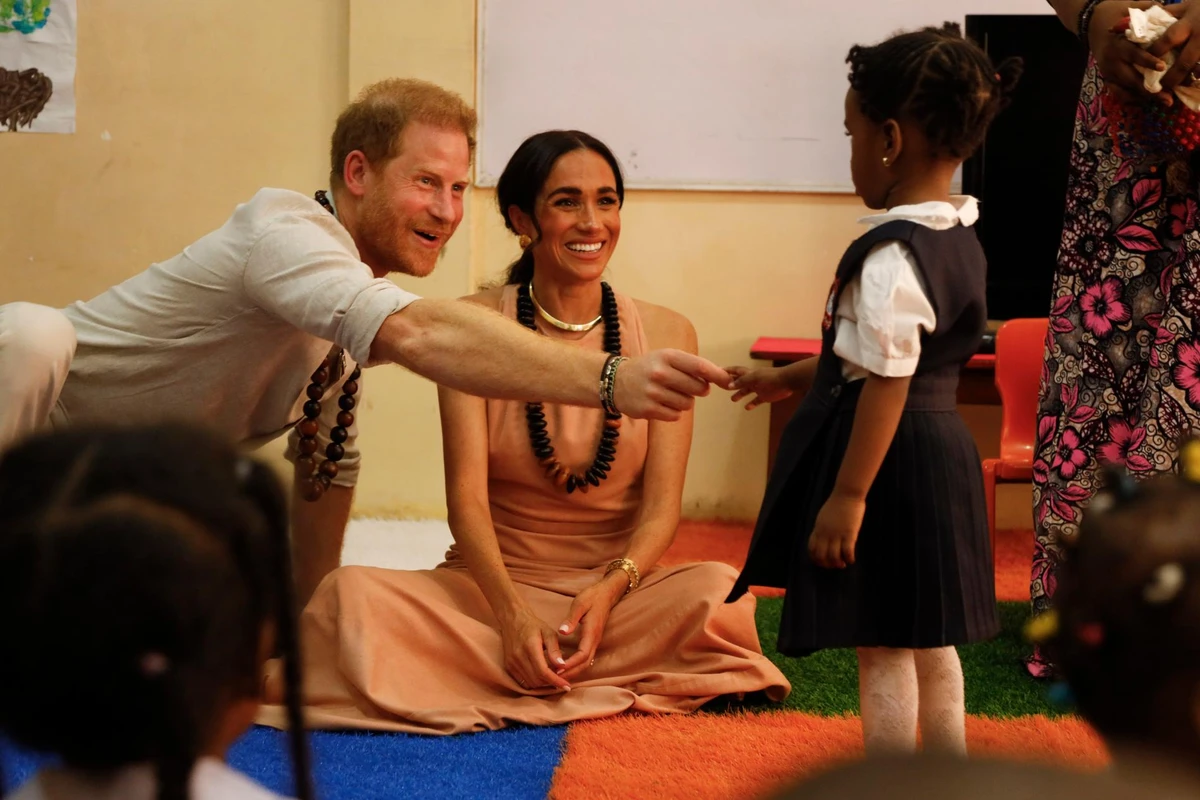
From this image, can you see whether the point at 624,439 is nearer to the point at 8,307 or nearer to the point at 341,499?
the point at 341,499

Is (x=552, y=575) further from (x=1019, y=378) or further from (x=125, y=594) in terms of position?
(x=125, y=594)

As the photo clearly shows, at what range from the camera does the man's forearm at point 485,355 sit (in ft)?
5.90

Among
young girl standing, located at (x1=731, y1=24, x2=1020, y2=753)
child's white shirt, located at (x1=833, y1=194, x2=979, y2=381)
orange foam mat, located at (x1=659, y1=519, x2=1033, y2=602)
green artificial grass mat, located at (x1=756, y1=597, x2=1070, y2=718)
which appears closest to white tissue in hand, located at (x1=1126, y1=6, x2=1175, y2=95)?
young girl standing, located at (x1=731, y1=24, x2=1020, y2=753)

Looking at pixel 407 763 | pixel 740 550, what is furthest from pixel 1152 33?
pixel 740 550

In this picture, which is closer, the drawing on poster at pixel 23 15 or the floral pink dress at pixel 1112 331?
the floral pink dress at pixel 1112 331

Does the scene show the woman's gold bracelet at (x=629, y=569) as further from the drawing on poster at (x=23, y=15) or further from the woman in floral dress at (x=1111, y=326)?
the drawing on poster at (x=23, y=15)

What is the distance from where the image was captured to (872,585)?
1825mm

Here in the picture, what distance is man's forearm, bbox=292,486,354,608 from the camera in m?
2.84

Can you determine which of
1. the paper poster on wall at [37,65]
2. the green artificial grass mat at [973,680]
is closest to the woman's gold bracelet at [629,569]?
the green artificial grass mat at [973,680]

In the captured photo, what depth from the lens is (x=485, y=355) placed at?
1833 millimetres

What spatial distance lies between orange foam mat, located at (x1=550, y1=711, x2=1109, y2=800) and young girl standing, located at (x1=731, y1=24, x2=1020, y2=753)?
0.25m

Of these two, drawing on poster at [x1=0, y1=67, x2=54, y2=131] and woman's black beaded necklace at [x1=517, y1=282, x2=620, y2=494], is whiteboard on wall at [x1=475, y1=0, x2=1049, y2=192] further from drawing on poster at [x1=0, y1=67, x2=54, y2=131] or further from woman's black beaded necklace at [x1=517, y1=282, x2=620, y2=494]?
woman's black beaded necklace at [x1=517, y1=282, x2=620, y2=494]

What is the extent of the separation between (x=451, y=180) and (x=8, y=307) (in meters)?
0.85

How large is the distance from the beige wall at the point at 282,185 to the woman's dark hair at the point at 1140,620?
12.1ft
